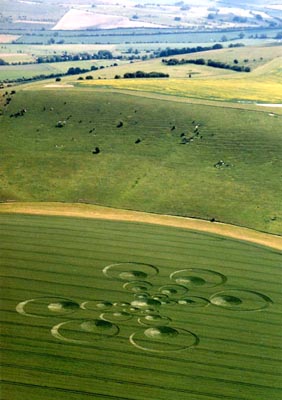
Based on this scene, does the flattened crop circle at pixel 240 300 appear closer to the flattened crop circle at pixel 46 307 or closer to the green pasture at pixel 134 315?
the green pasture at pixel 134 315

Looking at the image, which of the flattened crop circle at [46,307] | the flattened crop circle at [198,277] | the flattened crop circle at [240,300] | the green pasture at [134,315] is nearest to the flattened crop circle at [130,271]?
the green pasture at [134,315]

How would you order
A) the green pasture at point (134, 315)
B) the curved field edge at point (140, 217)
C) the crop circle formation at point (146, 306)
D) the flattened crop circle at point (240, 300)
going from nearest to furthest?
the green pasture at point (134, 315) < the crop circle formation at point (146, 306) < the flattened crop circle at point (240, 300) < the curved field edge at point (140, 217)

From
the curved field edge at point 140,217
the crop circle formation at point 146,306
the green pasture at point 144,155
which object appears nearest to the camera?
the crop circle formation at point 146,306

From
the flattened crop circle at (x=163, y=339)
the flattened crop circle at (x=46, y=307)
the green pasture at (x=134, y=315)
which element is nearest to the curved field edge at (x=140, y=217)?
the green pasture at (x=134, y=315)

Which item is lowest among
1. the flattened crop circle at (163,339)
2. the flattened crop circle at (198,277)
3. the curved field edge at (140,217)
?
the flattened crop circle at (163,339)

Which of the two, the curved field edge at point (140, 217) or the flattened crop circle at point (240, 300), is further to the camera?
the curved field edge at point (140, 217)

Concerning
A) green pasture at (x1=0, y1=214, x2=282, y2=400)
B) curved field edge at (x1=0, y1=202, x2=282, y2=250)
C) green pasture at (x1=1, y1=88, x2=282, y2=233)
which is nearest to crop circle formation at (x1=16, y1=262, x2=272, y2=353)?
green pasture at (x1=0, y1=214, x2=282, y2=400)

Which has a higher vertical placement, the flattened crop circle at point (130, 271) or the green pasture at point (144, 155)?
the green pasture at point (144, 155)
